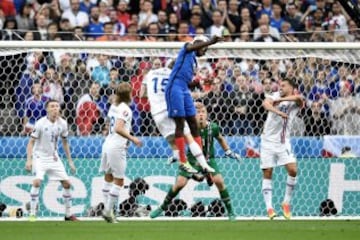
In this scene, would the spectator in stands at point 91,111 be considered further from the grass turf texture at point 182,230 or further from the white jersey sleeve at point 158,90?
the grass turf texture at point 182,230

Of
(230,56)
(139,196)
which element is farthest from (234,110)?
(139,196)

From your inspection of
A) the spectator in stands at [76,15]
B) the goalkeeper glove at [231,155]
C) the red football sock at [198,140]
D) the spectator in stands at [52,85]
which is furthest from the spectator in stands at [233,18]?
the red football sock at [198,140]

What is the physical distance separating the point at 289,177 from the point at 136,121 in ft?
8.82

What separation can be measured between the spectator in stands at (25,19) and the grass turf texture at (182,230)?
6.15 m

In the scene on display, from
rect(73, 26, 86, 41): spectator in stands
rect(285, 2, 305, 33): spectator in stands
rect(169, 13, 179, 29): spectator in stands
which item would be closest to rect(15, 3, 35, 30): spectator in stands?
rect(73, 26, 86, 41): spectator in stands

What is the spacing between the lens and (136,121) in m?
17.8

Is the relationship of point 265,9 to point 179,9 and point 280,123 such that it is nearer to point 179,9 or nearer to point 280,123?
point 179,9

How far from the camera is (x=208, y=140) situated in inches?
661

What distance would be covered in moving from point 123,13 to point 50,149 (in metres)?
5.36

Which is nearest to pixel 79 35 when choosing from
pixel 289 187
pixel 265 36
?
pixel 265 36

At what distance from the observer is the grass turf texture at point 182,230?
12.7 meters

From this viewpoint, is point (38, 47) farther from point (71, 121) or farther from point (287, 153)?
point (287, 153)

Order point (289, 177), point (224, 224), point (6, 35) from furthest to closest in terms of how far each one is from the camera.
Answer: point (6, 35), point (289, 177), point (224, 224)

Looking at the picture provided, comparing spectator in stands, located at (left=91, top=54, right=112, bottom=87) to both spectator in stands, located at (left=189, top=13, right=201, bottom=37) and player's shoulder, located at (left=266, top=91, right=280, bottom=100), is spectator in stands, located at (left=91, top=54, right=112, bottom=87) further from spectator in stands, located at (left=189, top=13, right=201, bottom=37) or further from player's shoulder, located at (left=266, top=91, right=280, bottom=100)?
spectator in stands, located at (left=189, top=13, right=201, bottom=37)
